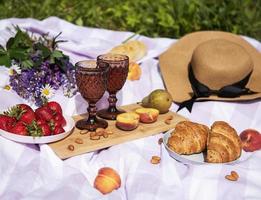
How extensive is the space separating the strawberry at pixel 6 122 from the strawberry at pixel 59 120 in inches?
7.2

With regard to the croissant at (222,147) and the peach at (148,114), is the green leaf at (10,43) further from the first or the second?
the croissant at (222,147)

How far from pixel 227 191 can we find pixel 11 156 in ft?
2.96

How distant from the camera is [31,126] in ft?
6.22

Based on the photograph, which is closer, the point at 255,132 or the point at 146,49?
the point at 255,132

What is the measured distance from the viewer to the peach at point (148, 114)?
7.22 ft

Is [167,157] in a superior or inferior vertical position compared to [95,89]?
inferior

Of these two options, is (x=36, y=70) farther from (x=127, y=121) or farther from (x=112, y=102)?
(x=127, y=121)

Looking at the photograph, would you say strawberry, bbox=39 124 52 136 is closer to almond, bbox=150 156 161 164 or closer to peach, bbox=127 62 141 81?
almond, bbox=150 156 161 164

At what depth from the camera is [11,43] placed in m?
2.54

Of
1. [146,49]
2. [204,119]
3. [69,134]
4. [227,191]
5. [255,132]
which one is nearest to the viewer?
[227,191]

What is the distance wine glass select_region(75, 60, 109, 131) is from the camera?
1.93m

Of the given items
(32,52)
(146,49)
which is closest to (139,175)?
(32,52)

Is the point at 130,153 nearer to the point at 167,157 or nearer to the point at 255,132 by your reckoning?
the point at 167,157

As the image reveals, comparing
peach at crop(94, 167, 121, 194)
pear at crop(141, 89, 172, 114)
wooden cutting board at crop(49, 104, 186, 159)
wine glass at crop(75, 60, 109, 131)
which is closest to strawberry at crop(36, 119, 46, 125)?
wooden cutting board at crop(49, 104, 186, 159)
